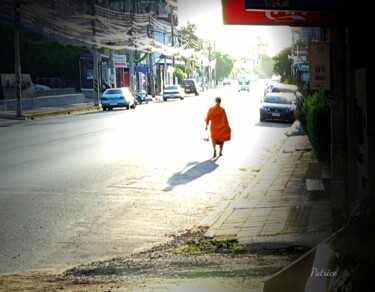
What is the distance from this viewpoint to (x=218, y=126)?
20031 mm

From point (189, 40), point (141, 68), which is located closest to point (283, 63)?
point (141, 68)

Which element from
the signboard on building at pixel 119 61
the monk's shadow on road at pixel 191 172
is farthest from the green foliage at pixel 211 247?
the signboard on building at pixel 119 61

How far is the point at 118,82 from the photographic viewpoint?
78.8 m

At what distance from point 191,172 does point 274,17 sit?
927cm

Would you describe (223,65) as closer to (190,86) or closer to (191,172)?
(190,86)

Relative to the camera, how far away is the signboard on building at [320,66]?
9148 millimetres

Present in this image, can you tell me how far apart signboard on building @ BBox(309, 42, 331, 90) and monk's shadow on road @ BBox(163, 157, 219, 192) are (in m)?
5.71

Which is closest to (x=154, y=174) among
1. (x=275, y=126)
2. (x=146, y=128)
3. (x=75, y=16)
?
(x=146, y=128)

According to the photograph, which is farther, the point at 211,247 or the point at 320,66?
the point at 320,66

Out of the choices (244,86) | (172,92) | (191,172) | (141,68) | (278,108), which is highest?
(141,68)

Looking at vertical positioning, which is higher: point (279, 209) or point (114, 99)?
point (114, 99)

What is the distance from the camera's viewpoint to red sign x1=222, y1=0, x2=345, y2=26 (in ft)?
25.4

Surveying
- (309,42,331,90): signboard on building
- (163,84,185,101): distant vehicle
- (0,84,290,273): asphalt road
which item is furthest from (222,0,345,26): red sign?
(163,84,185,101): distant vehicle

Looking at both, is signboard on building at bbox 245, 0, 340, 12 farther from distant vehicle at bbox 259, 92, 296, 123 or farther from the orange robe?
distant vehicle at bbox 259, 92, 296, 123
